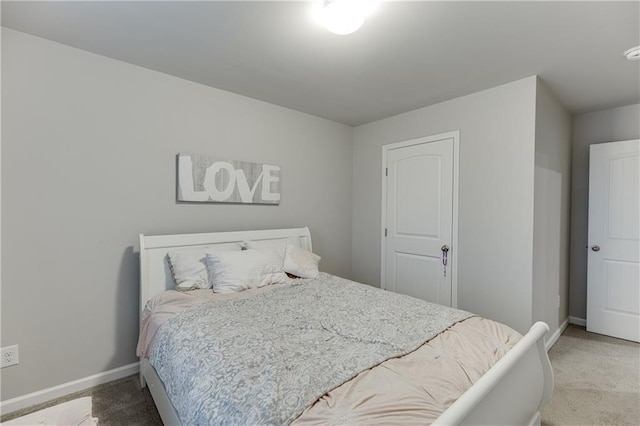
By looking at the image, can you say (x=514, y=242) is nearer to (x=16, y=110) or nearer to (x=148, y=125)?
(x=148, y=125)

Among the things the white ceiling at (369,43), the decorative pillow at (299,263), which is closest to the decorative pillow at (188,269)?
the decorative pillow at (299,263)

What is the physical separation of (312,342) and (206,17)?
1867 millimetres

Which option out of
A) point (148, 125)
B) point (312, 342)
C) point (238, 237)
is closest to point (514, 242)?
point (312, 342)

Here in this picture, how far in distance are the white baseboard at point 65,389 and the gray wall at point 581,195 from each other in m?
4.56

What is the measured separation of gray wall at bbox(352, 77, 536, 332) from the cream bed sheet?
116 cm

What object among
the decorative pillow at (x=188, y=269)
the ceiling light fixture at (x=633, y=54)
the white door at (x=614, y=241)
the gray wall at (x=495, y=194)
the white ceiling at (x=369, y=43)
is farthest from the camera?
the white door at (x=614, y=241)

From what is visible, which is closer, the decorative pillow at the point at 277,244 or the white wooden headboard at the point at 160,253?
the white wooden headboard at the point at 160,253

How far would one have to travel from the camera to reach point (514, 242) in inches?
101

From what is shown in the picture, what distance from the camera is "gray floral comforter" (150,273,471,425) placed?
1.05 meters

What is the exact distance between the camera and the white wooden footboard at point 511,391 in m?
0.90

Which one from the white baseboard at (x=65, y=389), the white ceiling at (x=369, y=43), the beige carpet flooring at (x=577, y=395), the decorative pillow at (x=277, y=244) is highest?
the white ceiling at (x=369, y=43)

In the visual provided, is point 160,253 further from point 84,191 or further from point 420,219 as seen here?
point 420,219

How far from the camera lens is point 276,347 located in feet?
4.42

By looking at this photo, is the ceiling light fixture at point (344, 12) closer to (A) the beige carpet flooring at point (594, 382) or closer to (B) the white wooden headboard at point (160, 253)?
(B) the white wooden headboard at point (160, 253)
